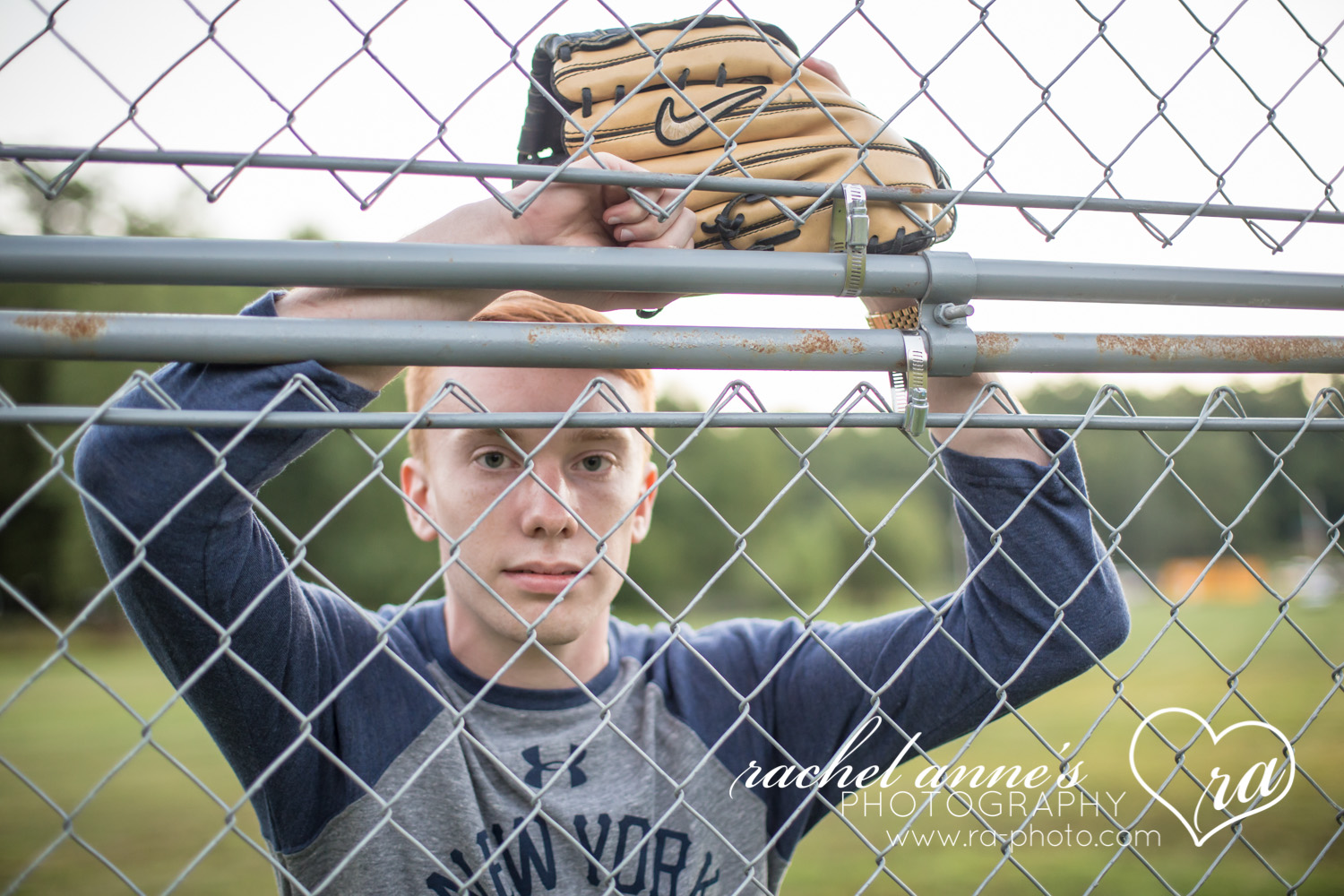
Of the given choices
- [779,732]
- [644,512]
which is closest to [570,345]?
[644,512]

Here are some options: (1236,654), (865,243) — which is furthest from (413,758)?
(1236,654)

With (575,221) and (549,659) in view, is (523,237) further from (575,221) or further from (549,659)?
(549,659)

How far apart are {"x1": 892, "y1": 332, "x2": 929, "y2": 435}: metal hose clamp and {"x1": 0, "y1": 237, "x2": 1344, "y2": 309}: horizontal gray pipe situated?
90 mm

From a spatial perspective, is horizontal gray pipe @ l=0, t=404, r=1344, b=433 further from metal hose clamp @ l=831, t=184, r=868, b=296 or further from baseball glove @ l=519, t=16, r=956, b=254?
baseball glove @ l=519, t=16, r=956, b=254

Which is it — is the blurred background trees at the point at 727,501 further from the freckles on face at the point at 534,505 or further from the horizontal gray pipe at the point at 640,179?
the freckles on face at the point at 534,505

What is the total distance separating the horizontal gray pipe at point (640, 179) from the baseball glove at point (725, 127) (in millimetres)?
82

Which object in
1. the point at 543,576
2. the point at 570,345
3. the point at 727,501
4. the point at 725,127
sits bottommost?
the point at 727,501

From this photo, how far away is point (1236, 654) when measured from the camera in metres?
31.7

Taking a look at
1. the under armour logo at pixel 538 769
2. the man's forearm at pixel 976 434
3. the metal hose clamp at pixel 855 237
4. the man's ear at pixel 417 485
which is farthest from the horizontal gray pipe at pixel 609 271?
the under armour logo at pixel 538 769

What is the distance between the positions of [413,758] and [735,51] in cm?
154

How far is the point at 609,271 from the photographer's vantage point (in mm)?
1316

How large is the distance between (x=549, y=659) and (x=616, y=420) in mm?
697

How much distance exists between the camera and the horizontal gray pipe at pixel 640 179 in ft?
3.91

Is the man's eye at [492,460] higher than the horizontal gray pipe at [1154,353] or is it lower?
lower
